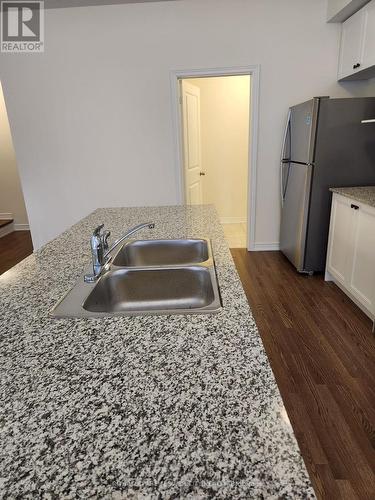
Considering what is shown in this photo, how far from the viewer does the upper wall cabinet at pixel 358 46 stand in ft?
8.11

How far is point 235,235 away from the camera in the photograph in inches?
174

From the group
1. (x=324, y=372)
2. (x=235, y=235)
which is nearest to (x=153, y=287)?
(x=324, y=372)

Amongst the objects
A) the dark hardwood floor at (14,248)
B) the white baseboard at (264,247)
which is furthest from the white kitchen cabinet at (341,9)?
the dark hardwood floor at (14,248)

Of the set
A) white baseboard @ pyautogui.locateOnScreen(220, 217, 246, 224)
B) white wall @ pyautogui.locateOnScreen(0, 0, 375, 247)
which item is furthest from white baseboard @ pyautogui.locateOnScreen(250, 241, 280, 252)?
white baseboard @ pyautogui.locateOnScreen(220, 217, 246, 224)

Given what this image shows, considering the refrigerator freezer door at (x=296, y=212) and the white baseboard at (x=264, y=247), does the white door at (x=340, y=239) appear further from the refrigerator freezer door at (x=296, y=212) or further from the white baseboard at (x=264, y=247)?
the white baseboard at (x=264, y=247)

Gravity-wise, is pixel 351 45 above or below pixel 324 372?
above

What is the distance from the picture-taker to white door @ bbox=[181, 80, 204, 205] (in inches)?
136

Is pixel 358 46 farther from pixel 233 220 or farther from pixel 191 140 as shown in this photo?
pixel 233 220

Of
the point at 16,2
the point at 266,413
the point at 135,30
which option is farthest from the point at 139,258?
the point at 16,2

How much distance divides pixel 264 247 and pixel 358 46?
84.2 inches

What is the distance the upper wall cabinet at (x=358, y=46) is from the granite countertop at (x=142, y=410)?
2831 millimetres

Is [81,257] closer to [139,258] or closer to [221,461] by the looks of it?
[139,258]

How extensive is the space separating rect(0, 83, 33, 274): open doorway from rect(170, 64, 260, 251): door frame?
2613 mm

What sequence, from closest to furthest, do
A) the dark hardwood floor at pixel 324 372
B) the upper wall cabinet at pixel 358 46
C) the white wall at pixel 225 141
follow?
1. the dark hardwood floor at pixel 324 372
2. the upper wall cabinet at pixel 358 46
3. the white wall at pixel 225 141
